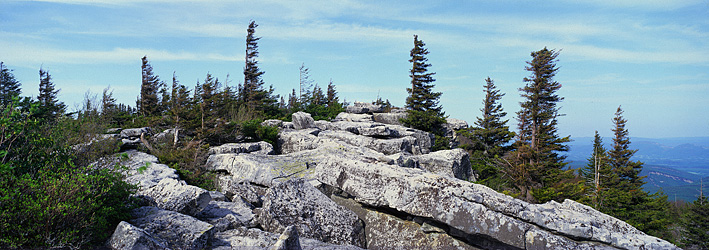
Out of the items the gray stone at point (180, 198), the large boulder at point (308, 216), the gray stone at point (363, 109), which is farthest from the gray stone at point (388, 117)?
the gray stone at point (180, 198)

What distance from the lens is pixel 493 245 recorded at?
741cm

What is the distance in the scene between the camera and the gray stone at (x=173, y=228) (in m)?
6.28

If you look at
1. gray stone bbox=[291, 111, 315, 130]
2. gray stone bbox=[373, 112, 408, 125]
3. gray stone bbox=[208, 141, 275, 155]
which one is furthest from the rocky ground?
gray stone bbox=[373, 112, 408, 125]

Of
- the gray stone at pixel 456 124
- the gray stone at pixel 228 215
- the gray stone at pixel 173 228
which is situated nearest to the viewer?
the gray stone at pixel 173 228

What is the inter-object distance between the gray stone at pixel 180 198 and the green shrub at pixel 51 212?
4.23ft

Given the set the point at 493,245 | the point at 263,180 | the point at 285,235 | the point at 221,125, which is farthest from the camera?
the point at 221,125

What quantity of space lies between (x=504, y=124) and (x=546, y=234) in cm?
3149

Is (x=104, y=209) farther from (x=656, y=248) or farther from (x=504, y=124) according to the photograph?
(x=504, y=124)

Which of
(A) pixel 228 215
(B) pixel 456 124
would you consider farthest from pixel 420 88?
(A) pixel 228 215

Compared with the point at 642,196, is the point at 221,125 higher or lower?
higher

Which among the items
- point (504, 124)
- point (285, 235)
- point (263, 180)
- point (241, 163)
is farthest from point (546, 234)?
point (504, 124)

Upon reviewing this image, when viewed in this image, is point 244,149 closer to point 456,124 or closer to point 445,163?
point 445,163

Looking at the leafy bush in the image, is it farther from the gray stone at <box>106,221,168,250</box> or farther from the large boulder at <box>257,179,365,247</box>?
the gray stone at <box>106,221,168,250</box>

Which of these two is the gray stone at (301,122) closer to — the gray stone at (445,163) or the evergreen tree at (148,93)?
the gray stone at (445,163)
